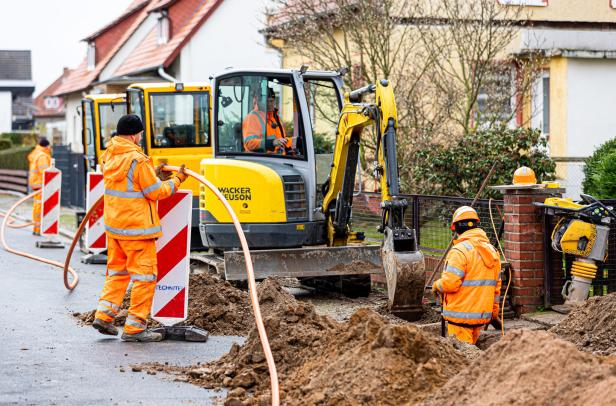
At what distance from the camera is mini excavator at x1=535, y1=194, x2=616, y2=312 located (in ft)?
35.1

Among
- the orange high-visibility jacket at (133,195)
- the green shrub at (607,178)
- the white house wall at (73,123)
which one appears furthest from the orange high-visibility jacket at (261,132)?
the white house wall at (73,123)

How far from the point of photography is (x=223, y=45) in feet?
116

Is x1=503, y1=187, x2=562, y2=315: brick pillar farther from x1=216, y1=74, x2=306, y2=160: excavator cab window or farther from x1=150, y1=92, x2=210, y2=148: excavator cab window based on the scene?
x1=150, y1=92, x2=210, y2=148: excavator cab window

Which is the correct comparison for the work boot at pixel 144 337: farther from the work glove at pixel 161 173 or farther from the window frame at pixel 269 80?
the window frame at pixel 269 80

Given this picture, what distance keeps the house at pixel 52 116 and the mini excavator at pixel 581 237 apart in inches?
1628

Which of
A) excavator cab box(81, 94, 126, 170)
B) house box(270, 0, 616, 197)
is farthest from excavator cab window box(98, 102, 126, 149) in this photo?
house box(270, 0, 616, 197)

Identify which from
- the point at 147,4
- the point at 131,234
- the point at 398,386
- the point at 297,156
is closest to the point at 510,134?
the point at 297,156

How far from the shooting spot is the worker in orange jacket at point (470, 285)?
30.5 feet

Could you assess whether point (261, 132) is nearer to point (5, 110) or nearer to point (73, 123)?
point (73, 123)

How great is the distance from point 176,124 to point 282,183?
168 inches

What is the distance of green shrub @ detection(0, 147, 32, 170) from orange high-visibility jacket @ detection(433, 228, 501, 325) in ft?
117

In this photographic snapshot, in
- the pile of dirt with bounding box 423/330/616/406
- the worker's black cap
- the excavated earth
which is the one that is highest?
the worker's black cap

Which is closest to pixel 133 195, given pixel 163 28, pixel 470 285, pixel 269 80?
pixel 470 285

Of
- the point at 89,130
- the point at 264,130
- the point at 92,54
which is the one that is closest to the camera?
the point at 264,130
